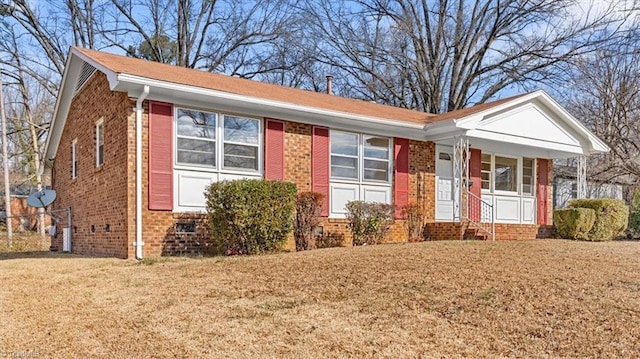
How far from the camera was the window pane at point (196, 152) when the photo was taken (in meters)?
11.0

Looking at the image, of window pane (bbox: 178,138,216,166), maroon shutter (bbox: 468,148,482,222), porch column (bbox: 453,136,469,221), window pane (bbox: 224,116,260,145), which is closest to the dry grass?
window pane (bbox: 178,138,216,166)

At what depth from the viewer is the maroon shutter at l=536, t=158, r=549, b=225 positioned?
1698 centimetres

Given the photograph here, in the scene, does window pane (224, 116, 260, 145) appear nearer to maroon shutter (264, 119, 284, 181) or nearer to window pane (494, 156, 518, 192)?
maroon shutter (264, 119, 284, 181)

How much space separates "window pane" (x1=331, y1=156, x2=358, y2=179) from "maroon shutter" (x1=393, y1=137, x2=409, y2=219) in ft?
3.82

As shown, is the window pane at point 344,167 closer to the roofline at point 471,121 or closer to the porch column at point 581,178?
the roofline at point 471,121

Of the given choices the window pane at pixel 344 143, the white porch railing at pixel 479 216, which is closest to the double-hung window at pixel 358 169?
the window pane at pixel 344 143

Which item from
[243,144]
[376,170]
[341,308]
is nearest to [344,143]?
[376,170]

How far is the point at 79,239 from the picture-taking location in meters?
13.7

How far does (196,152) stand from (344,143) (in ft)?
12.2

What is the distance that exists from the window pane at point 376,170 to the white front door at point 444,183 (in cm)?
178

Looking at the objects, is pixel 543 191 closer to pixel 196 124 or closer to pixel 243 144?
pixel 243 144

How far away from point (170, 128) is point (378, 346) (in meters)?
7.38

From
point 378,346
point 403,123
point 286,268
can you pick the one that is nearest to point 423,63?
point 403,123

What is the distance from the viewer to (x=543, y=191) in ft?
56.0
